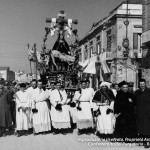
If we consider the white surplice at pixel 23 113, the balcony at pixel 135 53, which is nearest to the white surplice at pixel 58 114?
the white surplice at pixel 23 113

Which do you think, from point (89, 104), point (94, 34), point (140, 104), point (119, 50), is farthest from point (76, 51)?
point (94, 34)

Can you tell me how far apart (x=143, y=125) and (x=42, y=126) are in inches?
119

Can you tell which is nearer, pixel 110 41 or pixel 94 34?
pixel 110 41

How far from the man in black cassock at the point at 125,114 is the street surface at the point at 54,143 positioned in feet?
1.03

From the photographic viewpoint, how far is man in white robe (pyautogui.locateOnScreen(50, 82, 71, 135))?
8234mm

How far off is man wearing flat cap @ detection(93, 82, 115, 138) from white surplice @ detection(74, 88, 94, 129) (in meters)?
0.53

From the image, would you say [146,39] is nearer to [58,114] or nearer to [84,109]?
[84,109]

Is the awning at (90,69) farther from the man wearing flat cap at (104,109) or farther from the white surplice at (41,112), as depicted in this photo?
the man wearing flat cap at (104,109)

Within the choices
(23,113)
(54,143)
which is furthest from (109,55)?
(54,143)

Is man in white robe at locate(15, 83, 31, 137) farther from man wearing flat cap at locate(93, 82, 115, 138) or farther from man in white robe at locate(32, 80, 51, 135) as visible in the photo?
man wearing flat cap at locate(93, 82, 115, 138)

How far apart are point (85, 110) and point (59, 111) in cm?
76

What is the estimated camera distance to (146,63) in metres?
15.0

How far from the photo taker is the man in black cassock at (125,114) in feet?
21.9

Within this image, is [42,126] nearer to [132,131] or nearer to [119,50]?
[132,131]
